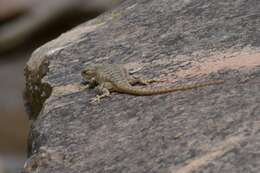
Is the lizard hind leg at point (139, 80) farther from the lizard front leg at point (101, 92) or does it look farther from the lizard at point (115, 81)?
the lizard front leg at point (101, 92)

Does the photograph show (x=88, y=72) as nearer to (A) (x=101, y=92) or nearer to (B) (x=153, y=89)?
(A) (x=101, y=92)

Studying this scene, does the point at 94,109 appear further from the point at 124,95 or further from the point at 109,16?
the point at 109,16

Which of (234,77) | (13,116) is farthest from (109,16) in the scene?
(13,116)

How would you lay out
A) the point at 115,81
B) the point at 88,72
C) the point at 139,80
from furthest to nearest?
the point at 88,72
the point at 115,81
the point at 139,80

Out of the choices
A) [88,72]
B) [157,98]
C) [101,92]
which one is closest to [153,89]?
[157,98]

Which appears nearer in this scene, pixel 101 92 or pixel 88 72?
pixel 101 92

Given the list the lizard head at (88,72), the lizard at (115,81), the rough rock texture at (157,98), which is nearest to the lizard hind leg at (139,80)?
the lizard at (115,81)
